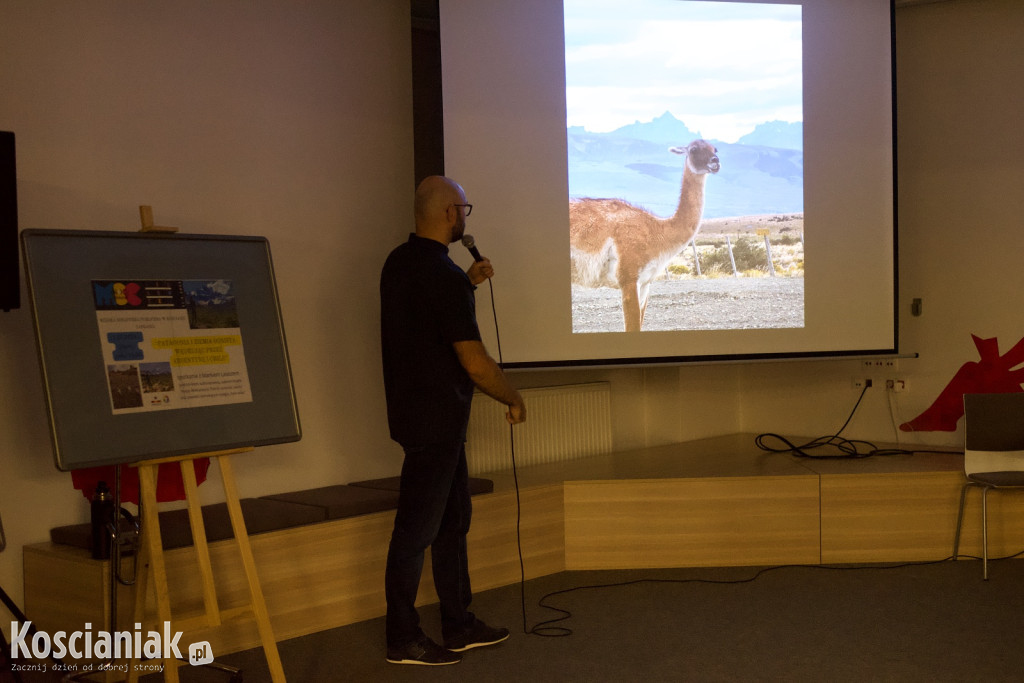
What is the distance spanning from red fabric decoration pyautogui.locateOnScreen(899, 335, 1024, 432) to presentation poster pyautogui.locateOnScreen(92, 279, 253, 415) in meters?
3.79

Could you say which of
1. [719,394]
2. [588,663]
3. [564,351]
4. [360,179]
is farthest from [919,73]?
[588,663]

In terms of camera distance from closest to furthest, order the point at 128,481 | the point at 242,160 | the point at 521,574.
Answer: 1. the point at 128,481
2. the point at 242,160
3. the point at 521,574

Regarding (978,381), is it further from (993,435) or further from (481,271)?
(481,271)

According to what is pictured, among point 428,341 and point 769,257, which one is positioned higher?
point 769,257

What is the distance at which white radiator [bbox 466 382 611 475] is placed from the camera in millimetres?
4430

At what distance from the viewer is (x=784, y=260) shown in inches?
173

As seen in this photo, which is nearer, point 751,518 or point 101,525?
point 101,525

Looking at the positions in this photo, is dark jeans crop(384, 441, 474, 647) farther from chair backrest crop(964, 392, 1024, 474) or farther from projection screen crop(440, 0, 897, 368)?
chair backrest crop(964, 392, 1024, 474)

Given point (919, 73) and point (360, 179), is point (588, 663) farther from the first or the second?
point (919, 73)

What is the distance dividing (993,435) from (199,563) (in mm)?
3419

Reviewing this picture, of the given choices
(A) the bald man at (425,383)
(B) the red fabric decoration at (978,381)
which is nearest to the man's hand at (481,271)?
(A) the bald man at (425,383)

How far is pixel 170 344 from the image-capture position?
2.48 m

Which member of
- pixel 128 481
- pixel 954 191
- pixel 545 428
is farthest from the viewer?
pixel 954 191

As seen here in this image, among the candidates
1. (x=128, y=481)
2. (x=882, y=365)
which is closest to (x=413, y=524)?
(x=128, y=481)
